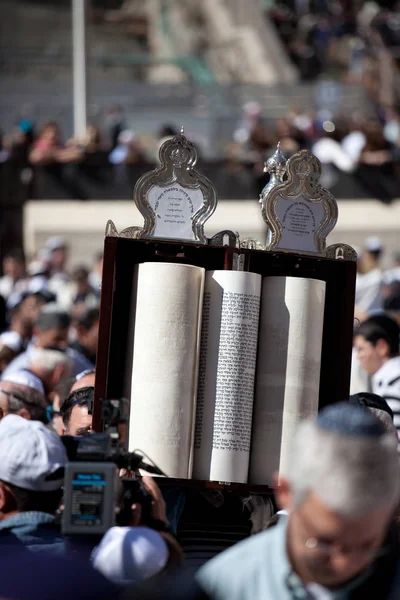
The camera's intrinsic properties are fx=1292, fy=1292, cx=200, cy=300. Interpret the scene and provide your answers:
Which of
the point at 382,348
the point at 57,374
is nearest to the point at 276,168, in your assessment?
the point at 382,348

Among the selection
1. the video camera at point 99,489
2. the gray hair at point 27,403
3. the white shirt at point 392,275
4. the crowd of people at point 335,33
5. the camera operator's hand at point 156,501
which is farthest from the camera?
the crowd of people at point 335,33

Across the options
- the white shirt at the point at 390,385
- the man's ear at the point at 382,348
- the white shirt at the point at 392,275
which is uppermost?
the white shirt at the point at 392,275

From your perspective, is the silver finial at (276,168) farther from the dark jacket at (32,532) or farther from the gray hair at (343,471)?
the gray hair at (343,471)

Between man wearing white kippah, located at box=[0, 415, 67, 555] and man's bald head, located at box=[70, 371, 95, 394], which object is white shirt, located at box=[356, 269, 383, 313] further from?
man wearing white kippah, located at box=[0, 415, 67, 555]

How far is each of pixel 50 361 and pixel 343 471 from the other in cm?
549

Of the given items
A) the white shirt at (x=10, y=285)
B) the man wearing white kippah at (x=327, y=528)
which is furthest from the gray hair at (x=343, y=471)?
the white shirt at (x=10, y=285)

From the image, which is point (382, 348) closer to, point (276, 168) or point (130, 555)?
point (276, 168)

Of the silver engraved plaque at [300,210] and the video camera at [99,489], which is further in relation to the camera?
the silver engraved plaque at [300,210]

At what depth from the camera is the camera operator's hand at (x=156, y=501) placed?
3947 millimetres

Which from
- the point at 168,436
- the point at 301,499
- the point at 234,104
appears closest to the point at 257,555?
the point at 301,499

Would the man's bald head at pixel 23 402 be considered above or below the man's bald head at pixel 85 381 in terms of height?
below

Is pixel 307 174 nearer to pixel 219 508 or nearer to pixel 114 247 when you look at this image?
pixel 114 247

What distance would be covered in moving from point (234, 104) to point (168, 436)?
70.1 ft

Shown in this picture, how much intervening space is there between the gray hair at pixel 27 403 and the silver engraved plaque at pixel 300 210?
6.91 feet
